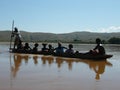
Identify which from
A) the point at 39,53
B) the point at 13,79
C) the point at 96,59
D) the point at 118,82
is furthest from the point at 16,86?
the point at 39,53

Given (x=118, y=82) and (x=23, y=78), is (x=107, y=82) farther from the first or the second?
(x=23, y=78)

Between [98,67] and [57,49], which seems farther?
[57,49]

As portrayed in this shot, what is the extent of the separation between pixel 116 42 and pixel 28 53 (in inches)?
2508

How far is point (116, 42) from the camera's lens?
90438mm

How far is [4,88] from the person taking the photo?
10062 mm

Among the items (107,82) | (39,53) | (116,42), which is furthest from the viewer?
(116,42)

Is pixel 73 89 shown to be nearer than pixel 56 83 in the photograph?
Yes

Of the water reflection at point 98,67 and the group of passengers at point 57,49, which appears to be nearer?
the water reflection at point 98,67

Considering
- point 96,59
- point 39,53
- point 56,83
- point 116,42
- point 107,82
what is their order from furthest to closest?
1. point 116,42
2. point 39,53
3. point 96,59
4. point 107,82
5. point 56,83

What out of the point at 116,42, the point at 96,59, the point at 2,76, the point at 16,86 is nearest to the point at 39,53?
the point at 96,59

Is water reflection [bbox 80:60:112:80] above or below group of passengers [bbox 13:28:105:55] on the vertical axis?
below

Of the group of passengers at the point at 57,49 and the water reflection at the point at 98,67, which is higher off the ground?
the group of passengers at the point at 57,49

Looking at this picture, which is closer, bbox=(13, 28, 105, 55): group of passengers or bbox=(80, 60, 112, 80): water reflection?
bbox=(80, 60, 112, 80): water reflection

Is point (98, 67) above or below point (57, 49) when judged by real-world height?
below
